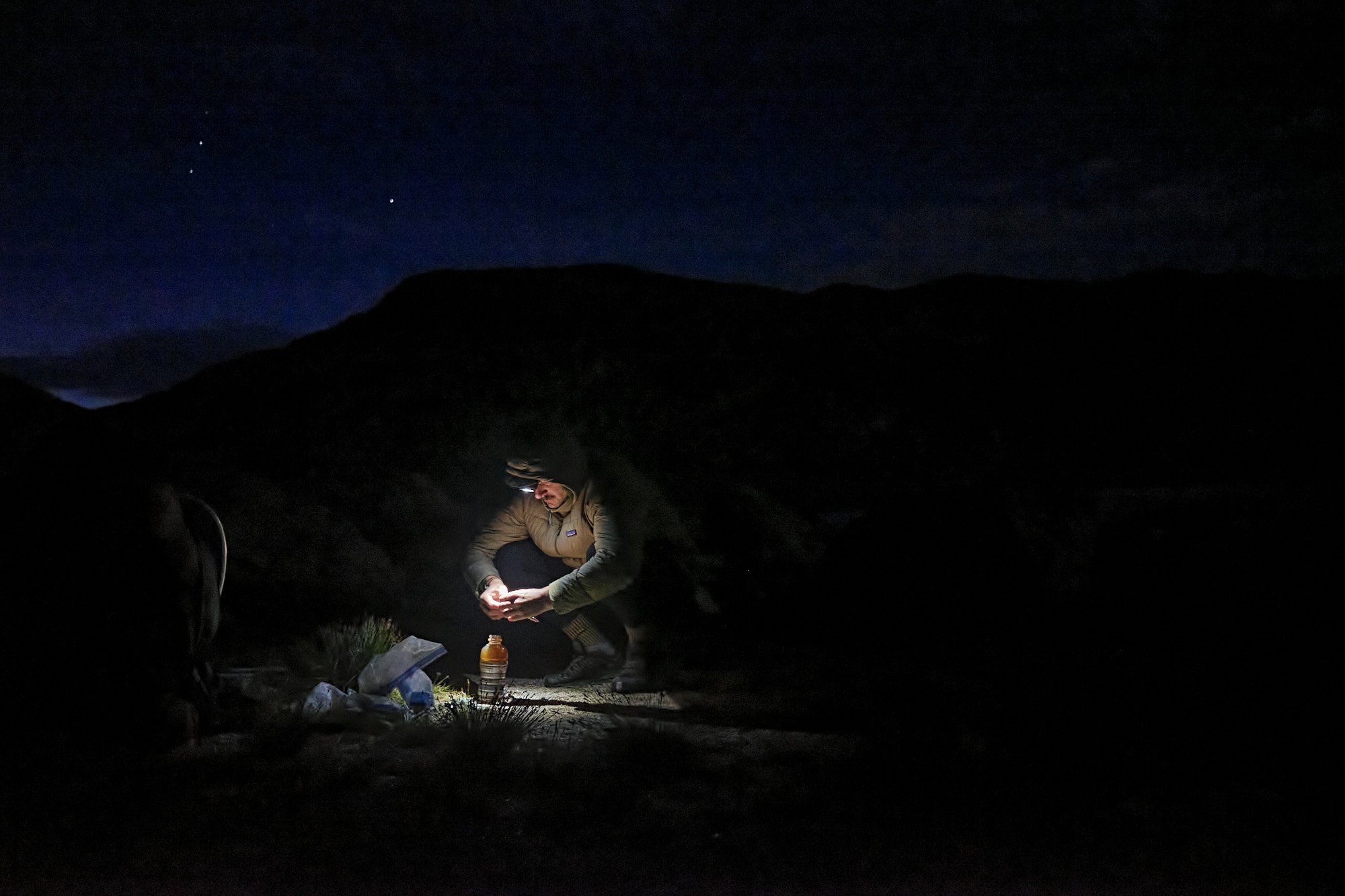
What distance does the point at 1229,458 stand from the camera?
1296 cm

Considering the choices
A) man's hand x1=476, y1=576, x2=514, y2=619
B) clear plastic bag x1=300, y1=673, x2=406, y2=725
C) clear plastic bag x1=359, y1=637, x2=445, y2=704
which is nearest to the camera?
clear plastic bag x1=300, y1=673, x2=406, y2=725

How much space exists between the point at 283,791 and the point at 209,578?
72.4 inches

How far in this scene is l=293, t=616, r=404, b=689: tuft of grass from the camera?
21.6 feet

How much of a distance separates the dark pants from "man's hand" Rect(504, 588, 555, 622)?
408mm

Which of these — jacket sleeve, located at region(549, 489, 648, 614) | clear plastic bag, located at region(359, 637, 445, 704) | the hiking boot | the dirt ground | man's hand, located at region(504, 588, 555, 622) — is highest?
jacket sleeve, located at region(549, 489, 648, 614)

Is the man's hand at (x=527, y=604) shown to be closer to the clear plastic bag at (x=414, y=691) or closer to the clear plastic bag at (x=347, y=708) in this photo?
the clear plastic bag at (x=414, y=691)

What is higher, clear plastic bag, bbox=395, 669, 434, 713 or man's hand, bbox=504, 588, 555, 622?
man's hand, bbox=504, 588, 555, 622

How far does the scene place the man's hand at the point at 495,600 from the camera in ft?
21.6

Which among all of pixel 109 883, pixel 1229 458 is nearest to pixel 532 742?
pixel 109 883

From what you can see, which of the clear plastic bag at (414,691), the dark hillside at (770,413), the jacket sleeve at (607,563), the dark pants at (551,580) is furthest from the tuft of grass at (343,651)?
the jacket sleeve at (607,563)

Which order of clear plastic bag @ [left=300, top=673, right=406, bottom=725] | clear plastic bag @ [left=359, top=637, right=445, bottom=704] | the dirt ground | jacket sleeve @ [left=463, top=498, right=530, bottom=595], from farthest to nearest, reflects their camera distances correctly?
jacket sleeve @ [left=463, top=498, right=530, bottom=595], clear plastic bag @ [left=359, top=637, right=445, bottom=704], clear plastic bag @ [left=300, top=673, right=406, bottom=725], the dirt ground

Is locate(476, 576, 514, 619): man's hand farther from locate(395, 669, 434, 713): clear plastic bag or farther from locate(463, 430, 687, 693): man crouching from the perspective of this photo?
locate(395, 669, 434, 713): clear plastic bag

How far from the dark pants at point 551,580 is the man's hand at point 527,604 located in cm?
41

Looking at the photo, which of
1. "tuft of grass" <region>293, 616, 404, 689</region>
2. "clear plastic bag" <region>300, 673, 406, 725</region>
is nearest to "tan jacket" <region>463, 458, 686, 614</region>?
"tuft of grass" <region>293, 616, 404, 689</region>
